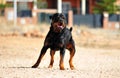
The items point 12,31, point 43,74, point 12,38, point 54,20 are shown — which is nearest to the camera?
point 43,74

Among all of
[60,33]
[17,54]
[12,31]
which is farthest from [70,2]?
[60,33]

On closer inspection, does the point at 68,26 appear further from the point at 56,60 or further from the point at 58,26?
the point at 58,26

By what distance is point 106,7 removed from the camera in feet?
161

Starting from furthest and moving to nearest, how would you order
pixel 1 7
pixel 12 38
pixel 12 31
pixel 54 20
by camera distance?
1. pixel 1 7
2. pixel 12 31
3. pixel 12 38
4. pixel 54 20

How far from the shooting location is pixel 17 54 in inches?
777

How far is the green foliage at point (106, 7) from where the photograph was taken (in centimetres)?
4888

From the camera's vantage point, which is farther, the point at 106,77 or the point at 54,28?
the point at 54,28

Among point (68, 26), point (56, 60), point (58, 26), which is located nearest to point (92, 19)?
point (68, 26)

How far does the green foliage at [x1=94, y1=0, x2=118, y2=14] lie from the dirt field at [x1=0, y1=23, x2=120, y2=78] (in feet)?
33.5

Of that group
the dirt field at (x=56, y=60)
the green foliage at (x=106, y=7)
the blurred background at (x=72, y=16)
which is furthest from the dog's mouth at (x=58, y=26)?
the green foliage at (x=106, y=7)

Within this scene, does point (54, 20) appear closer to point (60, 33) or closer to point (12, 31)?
point (60, 33)

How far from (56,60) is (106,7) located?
31.8 metres

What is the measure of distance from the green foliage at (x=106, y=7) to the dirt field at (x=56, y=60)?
33.5 feet

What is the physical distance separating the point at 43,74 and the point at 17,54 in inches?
328
